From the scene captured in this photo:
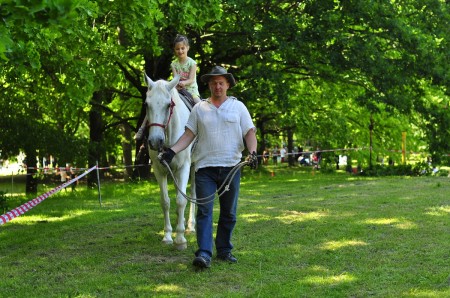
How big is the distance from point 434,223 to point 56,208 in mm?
8095

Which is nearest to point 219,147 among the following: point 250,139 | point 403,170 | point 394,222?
point 250,139

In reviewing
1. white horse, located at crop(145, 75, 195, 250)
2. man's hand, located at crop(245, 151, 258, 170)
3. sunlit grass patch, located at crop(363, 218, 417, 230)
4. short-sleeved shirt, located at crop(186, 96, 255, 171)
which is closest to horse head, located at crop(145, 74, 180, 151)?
white horse, located at crop(145, 75, 195, 250)

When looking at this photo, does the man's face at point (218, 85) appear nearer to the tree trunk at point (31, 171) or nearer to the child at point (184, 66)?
the child at point (184, 66)

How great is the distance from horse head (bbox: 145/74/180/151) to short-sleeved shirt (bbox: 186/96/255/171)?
0.50 meters

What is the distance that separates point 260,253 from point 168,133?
6.43 feet

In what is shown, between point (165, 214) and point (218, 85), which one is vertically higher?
point (218, 85)

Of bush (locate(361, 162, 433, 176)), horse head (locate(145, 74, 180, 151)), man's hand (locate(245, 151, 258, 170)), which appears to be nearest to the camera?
man's hand (locate(245, 151, 258, 170))

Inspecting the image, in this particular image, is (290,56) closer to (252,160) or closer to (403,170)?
(403,170)

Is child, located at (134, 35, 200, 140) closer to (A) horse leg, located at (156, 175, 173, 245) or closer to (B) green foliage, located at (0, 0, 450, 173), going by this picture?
(A) horse leg, located at (156, 175, 173, 245)

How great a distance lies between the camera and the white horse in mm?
7406

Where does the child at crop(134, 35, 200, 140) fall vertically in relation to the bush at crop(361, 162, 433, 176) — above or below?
above

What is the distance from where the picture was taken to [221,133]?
701 centimetres

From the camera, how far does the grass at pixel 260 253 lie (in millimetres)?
5953

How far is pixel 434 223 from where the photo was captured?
9.12 metres
